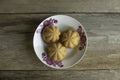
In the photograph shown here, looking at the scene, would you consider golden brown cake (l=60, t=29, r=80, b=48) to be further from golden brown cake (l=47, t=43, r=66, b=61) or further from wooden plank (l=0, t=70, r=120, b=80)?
wooden plank (l=0, t=70, r=120, b=80)

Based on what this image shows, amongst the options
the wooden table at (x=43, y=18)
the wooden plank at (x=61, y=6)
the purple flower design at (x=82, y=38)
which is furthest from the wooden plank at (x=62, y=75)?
the wooden plank at (x=61, y=6)

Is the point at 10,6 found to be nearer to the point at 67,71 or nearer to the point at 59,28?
the point at 59,28

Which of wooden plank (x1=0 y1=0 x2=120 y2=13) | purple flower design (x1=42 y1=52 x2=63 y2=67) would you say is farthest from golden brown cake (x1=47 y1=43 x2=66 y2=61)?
wooden plank (x1=0 y1=0 x2=120 y2=13)

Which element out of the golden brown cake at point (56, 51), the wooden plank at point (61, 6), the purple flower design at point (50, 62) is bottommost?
the purple flower design at point (50, 62)

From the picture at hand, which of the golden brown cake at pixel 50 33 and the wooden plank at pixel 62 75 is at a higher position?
the golden brown cake at pixel 50 33

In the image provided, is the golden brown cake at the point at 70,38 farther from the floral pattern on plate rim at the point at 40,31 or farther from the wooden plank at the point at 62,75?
the wooden plank at the point at 62,75
